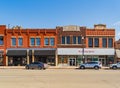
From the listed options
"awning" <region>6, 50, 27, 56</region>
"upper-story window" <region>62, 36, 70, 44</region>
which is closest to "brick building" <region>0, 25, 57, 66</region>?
"awning" <region>6, 50, 27, 56</region>

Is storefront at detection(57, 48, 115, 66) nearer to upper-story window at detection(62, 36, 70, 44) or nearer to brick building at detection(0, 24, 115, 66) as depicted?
brick building at detection(0, 24, 115, 66)

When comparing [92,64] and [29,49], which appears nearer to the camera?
[92,64]

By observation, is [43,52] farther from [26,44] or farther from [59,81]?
[59,81]

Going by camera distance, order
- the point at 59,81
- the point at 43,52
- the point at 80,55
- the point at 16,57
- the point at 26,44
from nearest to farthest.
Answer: the point at 59,81 → the point at 43,52 → the point at 80,55 → the point at 26,44 → the point at 16,57

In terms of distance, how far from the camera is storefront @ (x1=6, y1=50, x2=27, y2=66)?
67125 mm

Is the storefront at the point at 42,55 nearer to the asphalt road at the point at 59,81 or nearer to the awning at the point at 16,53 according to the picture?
the awning at the point at 16,53

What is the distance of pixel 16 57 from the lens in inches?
2680

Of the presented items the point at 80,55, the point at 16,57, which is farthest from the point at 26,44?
the point at 80,55

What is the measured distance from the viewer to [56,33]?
67.4 metres

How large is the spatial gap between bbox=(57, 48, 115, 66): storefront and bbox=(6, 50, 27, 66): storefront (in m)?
7.25

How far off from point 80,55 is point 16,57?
13.3 m

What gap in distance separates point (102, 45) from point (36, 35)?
1379 centimetres

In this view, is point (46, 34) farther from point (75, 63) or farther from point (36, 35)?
point (75, 63)

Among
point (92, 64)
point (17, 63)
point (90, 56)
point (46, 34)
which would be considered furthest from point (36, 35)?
point (92, 64)
